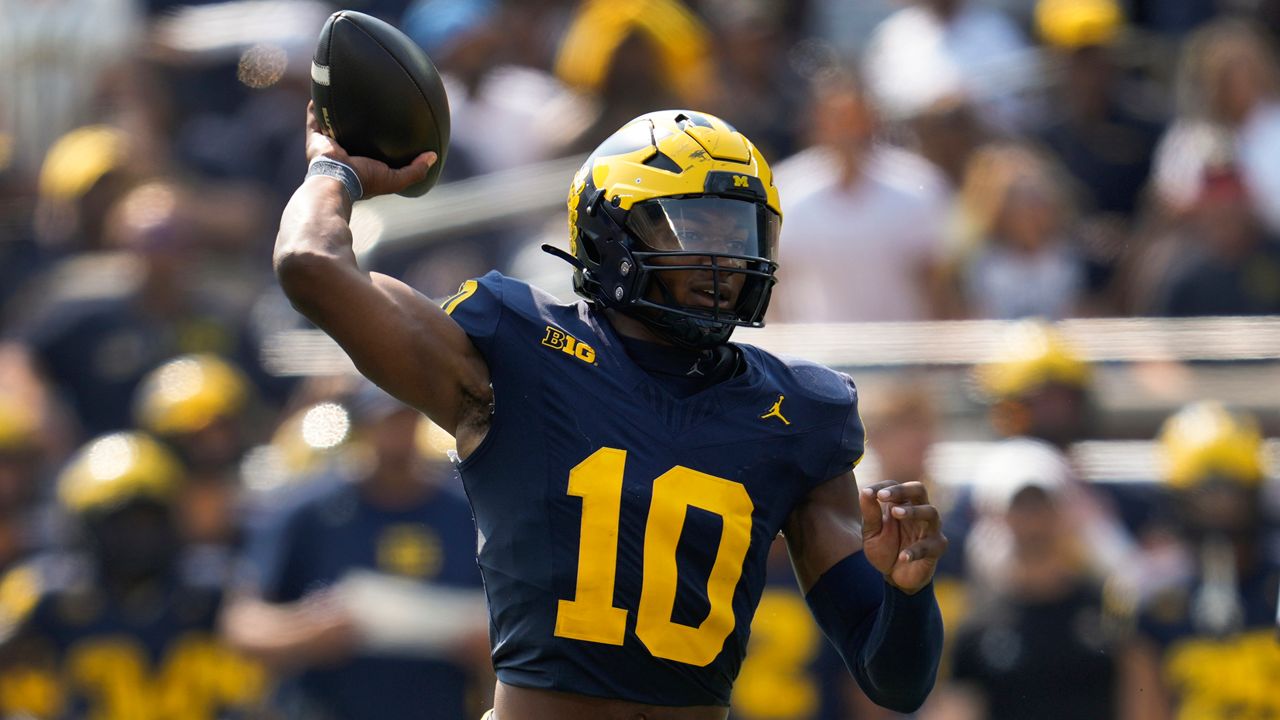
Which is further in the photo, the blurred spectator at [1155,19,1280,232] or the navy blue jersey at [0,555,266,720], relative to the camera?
the blurred spectator at [1155,19,1280,232]

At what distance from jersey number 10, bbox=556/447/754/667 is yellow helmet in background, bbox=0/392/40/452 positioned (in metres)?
5.13

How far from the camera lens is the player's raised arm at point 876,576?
138 inches

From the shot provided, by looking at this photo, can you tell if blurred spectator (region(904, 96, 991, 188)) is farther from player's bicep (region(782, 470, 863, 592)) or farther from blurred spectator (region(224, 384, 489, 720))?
player's bicep (region(782, 470, 863, 592))

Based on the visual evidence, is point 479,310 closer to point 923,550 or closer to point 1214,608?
point 923,550

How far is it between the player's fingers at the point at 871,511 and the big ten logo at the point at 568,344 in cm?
57

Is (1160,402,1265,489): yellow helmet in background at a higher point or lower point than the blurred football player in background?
higher

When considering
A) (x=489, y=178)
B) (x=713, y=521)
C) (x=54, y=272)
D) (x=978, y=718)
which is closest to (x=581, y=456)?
(x=713, y=521)

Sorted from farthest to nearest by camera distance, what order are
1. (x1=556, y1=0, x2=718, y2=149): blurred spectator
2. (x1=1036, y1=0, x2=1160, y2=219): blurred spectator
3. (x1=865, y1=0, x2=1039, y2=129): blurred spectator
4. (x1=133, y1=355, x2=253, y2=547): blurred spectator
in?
(x1=865, y1=0, x2=1039, y2=129): blurred spectator, (x1=1036, y1=0, x2=1160, y2=219): blurred spectator, (x1=556, y1=0, x2=718, y2=149): blurred spectator, (x1=133, y1=355, x2=253, y2=547): blurred spectator

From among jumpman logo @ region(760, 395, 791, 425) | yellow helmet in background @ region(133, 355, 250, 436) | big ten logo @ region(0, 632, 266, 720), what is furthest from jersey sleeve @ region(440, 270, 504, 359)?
yellow helmet in background @ region(133, 355, 250, 436)

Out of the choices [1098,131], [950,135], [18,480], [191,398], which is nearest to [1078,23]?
[1098,131]

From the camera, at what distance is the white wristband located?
11.9 feet

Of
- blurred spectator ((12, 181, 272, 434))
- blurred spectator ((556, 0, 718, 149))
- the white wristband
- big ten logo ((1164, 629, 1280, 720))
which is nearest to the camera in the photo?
the white wristband

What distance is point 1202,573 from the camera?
684 cm

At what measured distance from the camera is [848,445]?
3.80 m
